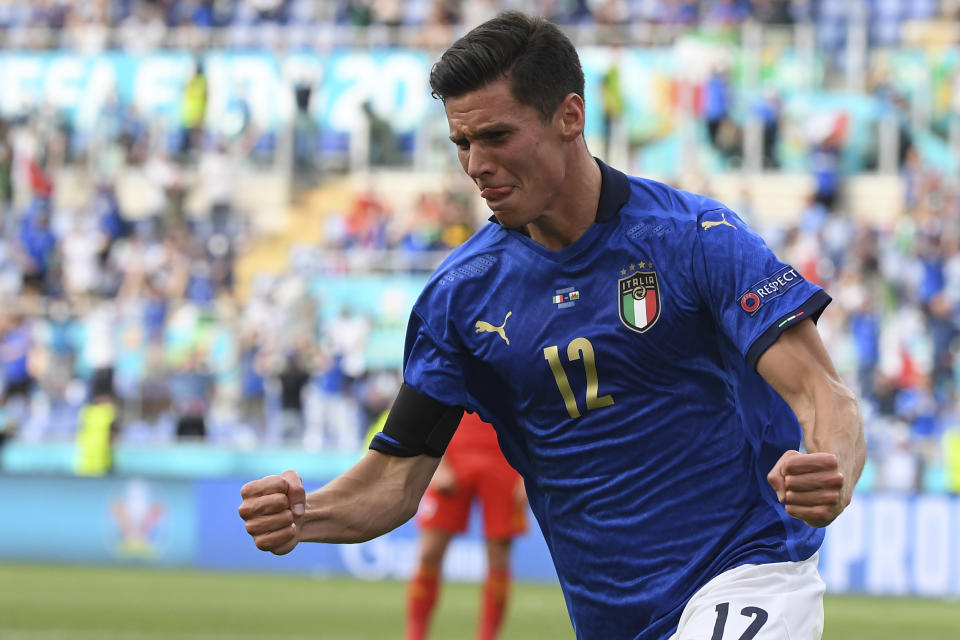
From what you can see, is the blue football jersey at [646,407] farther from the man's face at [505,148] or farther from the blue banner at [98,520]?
the blue banner at [98,520]

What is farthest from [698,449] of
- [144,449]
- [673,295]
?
[144,449]

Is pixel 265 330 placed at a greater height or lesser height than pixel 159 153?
lesser

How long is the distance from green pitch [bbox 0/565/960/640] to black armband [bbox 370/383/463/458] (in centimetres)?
730

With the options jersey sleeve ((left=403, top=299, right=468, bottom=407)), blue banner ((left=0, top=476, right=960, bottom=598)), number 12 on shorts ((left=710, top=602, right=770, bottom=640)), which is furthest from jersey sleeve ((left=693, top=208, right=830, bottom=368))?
blue banner ((left=0, top=476, right=960, bottom=598))

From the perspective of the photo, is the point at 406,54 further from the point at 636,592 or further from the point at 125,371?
the point at 636,592

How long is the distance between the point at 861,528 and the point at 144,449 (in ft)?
26.4

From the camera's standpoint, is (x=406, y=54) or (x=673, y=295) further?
(x=406, y=54)

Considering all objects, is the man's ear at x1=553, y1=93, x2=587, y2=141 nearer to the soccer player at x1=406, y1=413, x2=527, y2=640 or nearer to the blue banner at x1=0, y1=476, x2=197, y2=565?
the soccer player at x1=406, y1=413, x2=527, y2=640

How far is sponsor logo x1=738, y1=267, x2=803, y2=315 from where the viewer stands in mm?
3889

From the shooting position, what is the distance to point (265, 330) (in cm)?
2034

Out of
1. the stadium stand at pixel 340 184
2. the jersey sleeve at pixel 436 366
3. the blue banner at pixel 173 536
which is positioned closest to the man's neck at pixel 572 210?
the jersey sleeve at pixel 436 366

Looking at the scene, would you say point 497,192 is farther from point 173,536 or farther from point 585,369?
point 173,536

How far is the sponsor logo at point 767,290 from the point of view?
3.89m

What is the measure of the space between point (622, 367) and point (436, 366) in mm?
569
